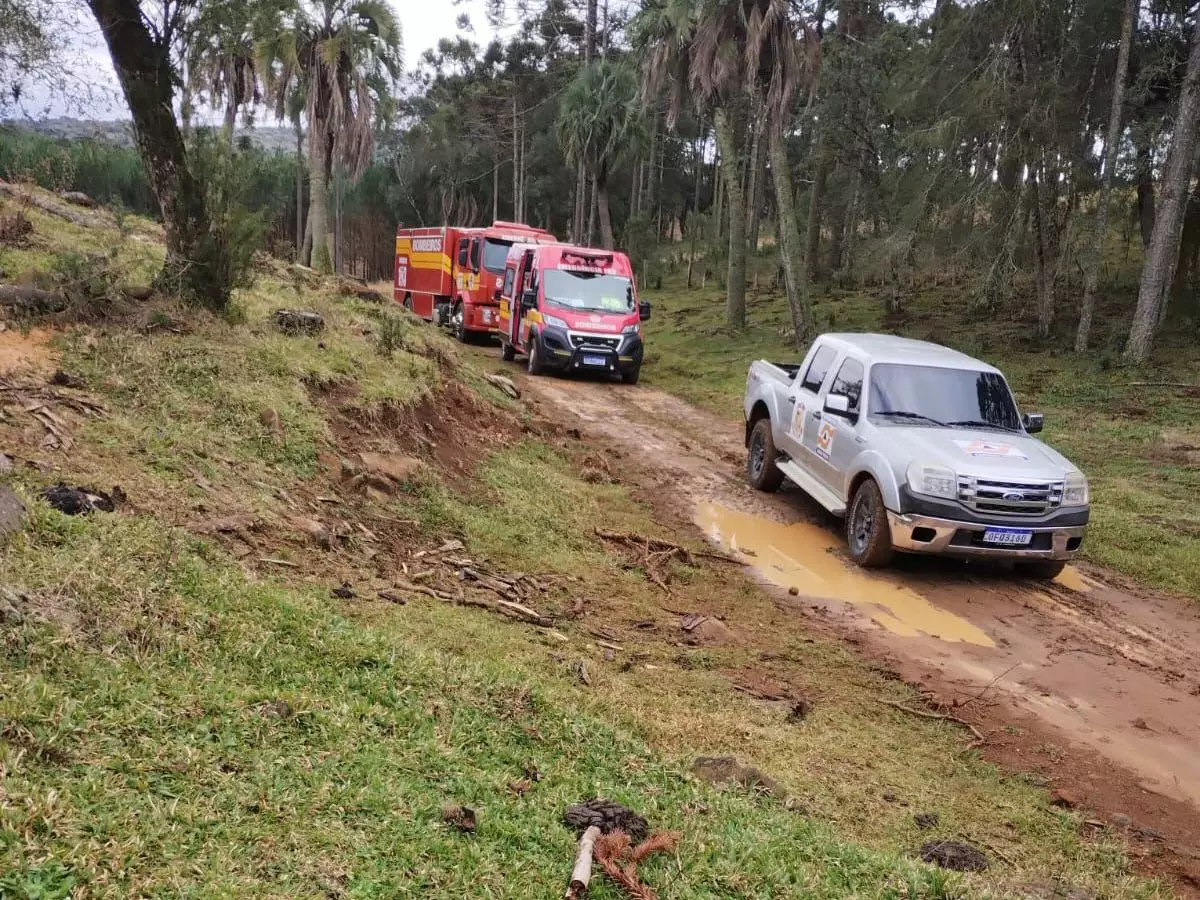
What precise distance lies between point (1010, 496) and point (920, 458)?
2.47 feet

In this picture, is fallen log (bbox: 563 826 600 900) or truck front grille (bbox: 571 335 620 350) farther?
truck front grille (bbox: 571 335 620 350)

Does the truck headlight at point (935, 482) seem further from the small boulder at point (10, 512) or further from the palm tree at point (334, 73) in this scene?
the palm tree at point (334, 73)

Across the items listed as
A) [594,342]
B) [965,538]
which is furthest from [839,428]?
[594,342]

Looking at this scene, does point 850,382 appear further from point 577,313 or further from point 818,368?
point 577,313

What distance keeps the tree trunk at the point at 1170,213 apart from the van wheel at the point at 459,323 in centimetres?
1527

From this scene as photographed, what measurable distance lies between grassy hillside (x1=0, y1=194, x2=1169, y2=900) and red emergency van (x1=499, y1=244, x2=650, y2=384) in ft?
34.5

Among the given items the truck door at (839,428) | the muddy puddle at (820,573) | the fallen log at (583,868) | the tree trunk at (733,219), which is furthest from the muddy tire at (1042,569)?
the tree trunk at (733,219)

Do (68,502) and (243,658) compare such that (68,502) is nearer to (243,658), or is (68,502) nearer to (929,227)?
(243,658)

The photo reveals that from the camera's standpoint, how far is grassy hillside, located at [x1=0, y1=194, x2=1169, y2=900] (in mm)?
2773

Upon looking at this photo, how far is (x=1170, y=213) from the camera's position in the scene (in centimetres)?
1639

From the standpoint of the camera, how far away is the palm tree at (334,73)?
25.0 metres

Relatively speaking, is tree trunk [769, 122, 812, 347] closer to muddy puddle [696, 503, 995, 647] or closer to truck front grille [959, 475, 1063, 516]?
muddy puddle [696, 503, 995, 647]

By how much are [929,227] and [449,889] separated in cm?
2002

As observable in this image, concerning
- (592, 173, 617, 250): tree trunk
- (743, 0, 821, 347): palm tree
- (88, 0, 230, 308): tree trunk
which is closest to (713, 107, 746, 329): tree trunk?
(743, 0, 821, 347): palm tree
